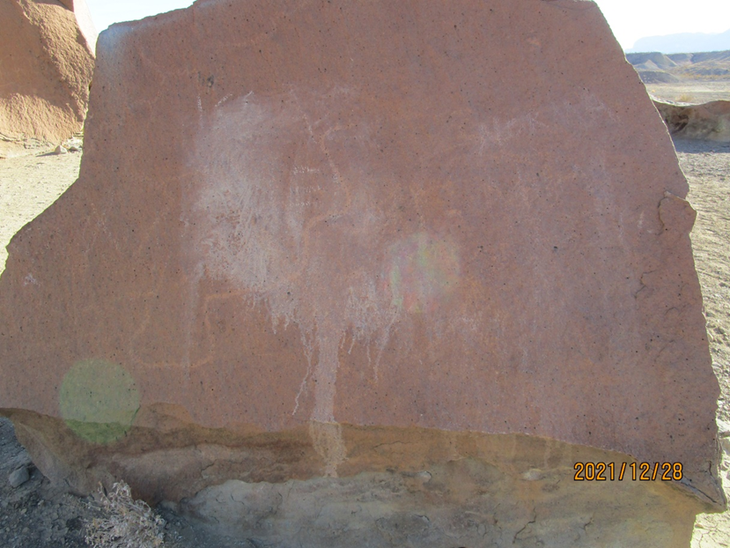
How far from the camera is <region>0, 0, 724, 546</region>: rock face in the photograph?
146 cm

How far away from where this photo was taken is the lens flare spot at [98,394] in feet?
5.45

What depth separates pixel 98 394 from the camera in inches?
65.7

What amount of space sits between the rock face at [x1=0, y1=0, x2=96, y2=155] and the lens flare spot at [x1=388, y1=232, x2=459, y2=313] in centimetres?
525

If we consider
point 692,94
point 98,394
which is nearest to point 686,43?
point 692,94

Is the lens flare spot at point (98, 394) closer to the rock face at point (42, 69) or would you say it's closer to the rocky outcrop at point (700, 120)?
the rock face at point (42, 69)

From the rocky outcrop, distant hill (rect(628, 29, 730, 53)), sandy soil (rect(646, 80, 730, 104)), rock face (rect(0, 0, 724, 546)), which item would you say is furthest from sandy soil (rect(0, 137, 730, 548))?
distant hill (rect(628, 29, 730, 53))

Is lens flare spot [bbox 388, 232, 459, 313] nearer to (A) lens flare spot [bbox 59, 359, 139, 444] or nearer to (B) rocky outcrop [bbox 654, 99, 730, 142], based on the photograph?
(A) lens flare spot [bbox 59, 359, 139, 444]

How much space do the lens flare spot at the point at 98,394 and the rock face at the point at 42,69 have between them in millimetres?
4642

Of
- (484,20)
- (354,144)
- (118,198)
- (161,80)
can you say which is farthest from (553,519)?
(161,80)

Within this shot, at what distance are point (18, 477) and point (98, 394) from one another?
62 cm

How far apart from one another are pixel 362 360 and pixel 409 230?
1.23 feet

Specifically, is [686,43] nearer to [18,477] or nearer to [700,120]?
[700,120]

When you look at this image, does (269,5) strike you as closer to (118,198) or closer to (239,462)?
(118,198)

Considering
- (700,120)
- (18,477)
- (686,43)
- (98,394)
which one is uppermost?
(686,43)
